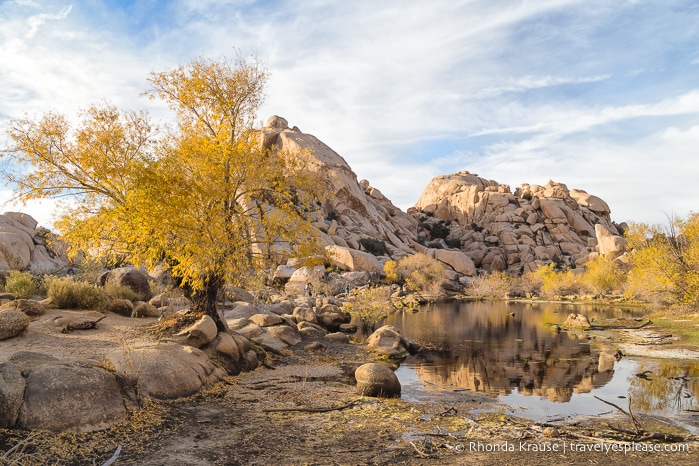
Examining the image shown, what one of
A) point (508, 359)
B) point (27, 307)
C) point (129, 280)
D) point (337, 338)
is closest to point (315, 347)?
point (337, 338)

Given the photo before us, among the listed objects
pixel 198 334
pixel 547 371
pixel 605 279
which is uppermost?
pixel 605 279

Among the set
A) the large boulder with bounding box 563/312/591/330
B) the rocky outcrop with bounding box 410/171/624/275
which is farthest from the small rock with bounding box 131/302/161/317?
the rocky outcrop with bounding box 410/171/624/275

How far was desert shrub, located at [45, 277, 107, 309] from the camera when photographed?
54.4 feet

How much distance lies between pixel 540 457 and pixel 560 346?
Result: 1810 centimetres

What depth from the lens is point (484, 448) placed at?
338 inches

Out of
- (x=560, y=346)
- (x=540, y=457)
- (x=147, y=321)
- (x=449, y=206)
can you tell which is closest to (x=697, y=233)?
(x=560, y=346)

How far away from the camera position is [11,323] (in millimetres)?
12375

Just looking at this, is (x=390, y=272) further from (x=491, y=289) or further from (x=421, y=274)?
(x=491, y=289)

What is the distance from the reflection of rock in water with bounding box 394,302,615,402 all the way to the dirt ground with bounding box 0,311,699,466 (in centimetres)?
293

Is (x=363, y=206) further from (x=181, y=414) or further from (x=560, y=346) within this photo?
(x=181, y=414)

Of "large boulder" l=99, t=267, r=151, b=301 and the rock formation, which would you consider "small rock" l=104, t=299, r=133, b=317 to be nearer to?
"large boulder" l=99, t=267, r=151, b=301

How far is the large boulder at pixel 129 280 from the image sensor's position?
2278 centimetres

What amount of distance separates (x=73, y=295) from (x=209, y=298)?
5.10 m

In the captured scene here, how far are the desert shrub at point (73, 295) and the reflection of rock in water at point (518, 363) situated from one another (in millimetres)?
12282
